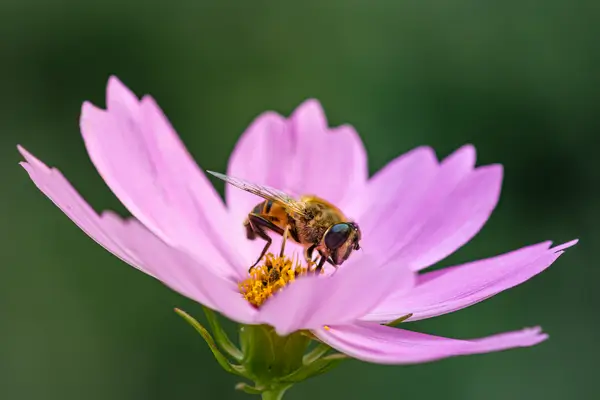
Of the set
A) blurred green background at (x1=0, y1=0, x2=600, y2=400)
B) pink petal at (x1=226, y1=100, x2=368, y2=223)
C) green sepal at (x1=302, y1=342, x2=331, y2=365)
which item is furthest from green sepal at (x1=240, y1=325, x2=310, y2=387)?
blurred green background at (x1=0, y1=0, x2=600, y2=400)

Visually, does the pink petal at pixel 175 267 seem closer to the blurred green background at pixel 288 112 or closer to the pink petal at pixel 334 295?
the pink petal at pixel 334 295

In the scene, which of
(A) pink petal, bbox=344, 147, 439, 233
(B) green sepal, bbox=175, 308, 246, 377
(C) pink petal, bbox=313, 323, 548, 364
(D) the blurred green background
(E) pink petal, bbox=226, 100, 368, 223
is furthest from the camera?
(D) the blurred green background

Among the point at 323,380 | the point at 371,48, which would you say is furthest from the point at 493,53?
the point at 323,380

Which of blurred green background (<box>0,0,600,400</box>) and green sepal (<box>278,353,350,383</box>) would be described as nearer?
green sepal (<box>278,353,350,383</box>)

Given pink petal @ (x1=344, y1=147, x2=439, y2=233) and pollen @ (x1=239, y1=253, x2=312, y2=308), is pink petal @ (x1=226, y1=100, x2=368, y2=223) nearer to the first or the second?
pink petal @ (x1=344, y1=147, x2=439, y2=233)

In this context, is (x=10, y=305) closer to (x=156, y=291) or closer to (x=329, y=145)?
(x=156, y=291)

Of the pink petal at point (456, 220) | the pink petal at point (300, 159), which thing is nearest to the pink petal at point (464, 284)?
the pink petal at point (456, 220)
